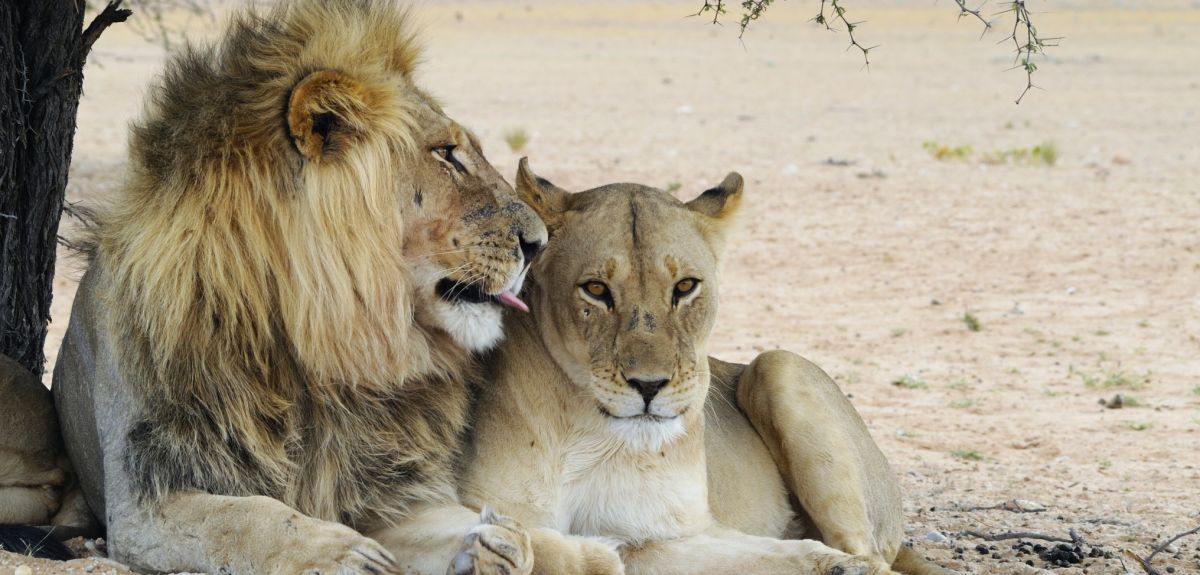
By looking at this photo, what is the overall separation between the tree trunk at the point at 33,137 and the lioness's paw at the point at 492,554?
2135 mm

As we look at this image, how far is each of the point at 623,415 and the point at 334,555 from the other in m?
0.85

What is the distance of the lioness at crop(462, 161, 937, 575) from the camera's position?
3.77 metres

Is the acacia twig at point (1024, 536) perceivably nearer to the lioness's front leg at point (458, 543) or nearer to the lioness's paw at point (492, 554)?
the lioness's front leg at point (458, 543)

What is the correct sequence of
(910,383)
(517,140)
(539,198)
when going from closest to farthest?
(539,198) → (910,383) → (517,140)

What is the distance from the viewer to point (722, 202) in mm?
4410

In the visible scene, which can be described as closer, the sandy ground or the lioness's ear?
the lioness's ear

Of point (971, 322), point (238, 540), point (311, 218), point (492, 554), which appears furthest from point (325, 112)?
point (971, 322)

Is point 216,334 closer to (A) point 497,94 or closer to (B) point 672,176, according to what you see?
(B) point 672,176

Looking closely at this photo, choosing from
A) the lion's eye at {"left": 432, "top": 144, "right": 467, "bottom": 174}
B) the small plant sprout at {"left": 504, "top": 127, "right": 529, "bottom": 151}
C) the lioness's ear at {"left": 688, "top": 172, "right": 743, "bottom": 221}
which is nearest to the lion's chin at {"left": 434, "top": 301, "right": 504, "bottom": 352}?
the lion's eye at {"left": 432, "top": 144, "right": 467, "bottom": 174}

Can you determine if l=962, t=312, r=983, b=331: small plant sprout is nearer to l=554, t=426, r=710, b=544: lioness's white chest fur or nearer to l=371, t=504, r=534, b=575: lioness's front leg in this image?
l=554, t=426, r=710, b=544: lioness's white chest fur

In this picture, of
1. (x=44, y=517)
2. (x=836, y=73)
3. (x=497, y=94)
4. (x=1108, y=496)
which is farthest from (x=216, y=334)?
(x=836, y=73)

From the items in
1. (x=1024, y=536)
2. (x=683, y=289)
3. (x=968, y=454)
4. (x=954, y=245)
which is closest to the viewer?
(x=683, y=289)

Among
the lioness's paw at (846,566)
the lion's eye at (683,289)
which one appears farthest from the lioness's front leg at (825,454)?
the lion's eye at (683,289)

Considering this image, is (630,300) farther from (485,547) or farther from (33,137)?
(33,137)
